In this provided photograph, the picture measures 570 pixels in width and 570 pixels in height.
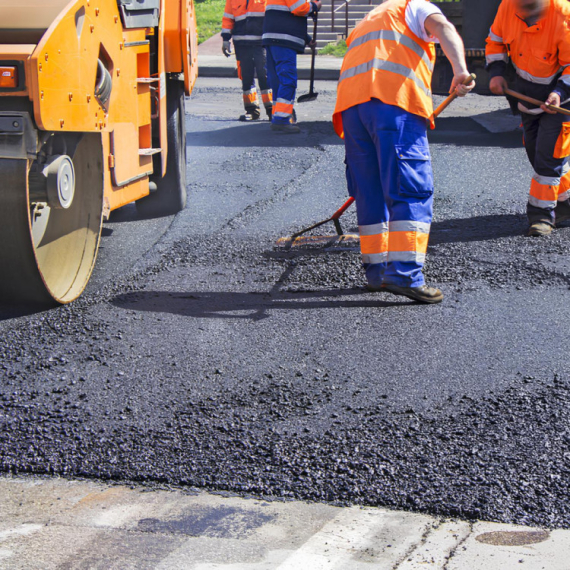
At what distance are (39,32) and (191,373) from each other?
1.53 meters

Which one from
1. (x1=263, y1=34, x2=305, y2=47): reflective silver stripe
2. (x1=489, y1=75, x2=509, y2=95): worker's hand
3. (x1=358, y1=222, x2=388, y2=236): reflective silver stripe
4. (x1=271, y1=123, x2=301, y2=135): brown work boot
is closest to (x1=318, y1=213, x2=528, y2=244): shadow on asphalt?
(x1=358, y1=222, x2=388, y2=236): reflective silver stripe

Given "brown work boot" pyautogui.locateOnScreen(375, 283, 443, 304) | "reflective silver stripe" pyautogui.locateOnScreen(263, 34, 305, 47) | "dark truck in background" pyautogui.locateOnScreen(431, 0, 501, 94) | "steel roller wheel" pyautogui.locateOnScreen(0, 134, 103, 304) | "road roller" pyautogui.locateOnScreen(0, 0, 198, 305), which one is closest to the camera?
"road roller" pyautogui.locateOnScreen(0, 0, 198, 305)

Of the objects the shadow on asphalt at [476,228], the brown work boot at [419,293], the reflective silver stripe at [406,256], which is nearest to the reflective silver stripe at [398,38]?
the reflective silver stripe at [406,256]

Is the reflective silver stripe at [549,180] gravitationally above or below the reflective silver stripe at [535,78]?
below

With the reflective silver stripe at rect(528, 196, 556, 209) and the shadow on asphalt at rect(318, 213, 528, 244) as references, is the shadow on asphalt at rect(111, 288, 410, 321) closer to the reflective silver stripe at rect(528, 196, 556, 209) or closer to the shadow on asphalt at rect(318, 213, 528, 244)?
the shadow on asphalt at rect(318, 213, 528, 244)

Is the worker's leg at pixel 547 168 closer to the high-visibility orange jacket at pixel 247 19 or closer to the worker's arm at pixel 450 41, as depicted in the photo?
the worker's arm at pixel 450 41

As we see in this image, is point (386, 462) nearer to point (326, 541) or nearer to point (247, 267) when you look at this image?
point (326, 541)

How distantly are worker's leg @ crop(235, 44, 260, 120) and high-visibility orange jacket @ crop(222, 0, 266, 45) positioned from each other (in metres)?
0.12

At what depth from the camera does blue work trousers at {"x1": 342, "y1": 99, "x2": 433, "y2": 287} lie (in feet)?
13.1

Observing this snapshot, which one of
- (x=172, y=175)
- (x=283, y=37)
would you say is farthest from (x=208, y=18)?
(x=172, y=175)

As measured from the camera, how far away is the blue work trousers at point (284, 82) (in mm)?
8922

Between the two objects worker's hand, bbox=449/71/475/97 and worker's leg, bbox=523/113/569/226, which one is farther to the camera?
worker's leg, bbox=523/113/569/226

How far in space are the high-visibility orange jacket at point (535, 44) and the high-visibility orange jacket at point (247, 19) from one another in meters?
5.02

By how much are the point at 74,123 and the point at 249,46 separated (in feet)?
22.7
